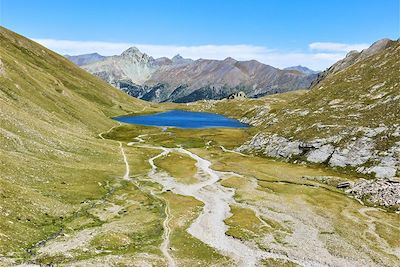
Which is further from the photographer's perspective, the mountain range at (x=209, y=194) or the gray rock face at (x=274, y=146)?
the gray rock face at (x=274, y=146)

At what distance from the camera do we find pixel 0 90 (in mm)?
146625

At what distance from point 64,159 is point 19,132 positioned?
14.2m

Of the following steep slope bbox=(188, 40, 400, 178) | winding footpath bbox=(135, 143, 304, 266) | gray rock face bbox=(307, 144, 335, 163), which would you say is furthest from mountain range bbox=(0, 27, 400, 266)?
steep slope bbox=(188, 40, 400, 178)

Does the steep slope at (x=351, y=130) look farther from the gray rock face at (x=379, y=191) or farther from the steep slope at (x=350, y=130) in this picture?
the gray rock face at (x=379, y=191)

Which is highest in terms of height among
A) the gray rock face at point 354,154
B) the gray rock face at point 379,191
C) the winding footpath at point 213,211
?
the gray rock face at point 354,154

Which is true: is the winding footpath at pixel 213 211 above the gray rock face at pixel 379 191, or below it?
below

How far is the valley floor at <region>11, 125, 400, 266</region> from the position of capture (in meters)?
56.6

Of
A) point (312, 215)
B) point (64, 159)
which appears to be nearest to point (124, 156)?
point (64, 159)

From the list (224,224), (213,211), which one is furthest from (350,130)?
(224,224)

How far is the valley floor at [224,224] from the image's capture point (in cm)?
5656

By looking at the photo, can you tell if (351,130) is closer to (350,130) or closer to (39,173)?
(350,130)

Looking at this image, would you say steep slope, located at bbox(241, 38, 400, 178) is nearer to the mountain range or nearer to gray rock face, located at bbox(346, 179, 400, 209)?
the mountain range

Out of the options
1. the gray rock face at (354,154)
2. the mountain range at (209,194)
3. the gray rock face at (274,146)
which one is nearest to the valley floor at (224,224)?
the mountain range at (209,194)

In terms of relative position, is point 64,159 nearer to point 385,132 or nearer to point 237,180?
point 237,180
